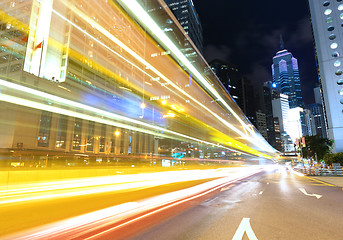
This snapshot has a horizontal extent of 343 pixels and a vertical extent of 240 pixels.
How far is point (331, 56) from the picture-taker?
203ft

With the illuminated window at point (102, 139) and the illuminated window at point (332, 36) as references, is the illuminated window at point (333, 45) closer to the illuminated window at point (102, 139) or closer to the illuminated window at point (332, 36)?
the illuminated window at point (332, 36)

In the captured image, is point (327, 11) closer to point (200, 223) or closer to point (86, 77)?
point (86, 77)

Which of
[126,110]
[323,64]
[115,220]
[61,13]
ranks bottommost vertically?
[115,220]

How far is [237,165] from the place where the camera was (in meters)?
31.5

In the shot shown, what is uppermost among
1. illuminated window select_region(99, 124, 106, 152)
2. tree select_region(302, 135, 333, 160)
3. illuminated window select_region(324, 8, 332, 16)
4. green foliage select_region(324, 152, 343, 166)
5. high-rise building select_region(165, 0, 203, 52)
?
high-rise building select_region(165, 0, 203, 52)

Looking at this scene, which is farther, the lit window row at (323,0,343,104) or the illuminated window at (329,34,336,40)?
the illuminated window at (329,34,336,40)

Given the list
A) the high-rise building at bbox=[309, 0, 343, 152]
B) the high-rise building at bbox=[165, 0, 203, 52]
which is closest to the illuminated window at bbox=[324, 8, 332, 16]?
the high-rise building at bbox=[309, 0, 343, 152]

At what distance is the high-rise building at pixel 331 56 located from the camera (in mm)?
58844

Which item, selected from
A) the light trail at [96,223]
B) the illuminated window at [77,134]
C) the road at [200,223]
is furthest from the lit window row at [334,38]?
the illuminated window at [77,134]

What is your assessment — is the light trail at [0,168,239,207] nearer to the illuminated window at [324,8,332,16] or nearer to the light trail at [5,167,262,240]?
the light trail at [5,167,262,240]

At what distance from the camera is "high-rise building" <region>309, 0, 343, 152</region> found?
58844 mm

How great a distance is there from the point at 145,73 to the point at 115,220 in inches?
260

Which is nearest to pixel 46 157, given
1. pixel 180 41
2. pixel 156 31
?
pixel 156 31

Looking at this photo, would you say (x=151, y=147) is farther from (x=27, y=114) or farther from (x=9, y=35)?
(x=9, y=35)
